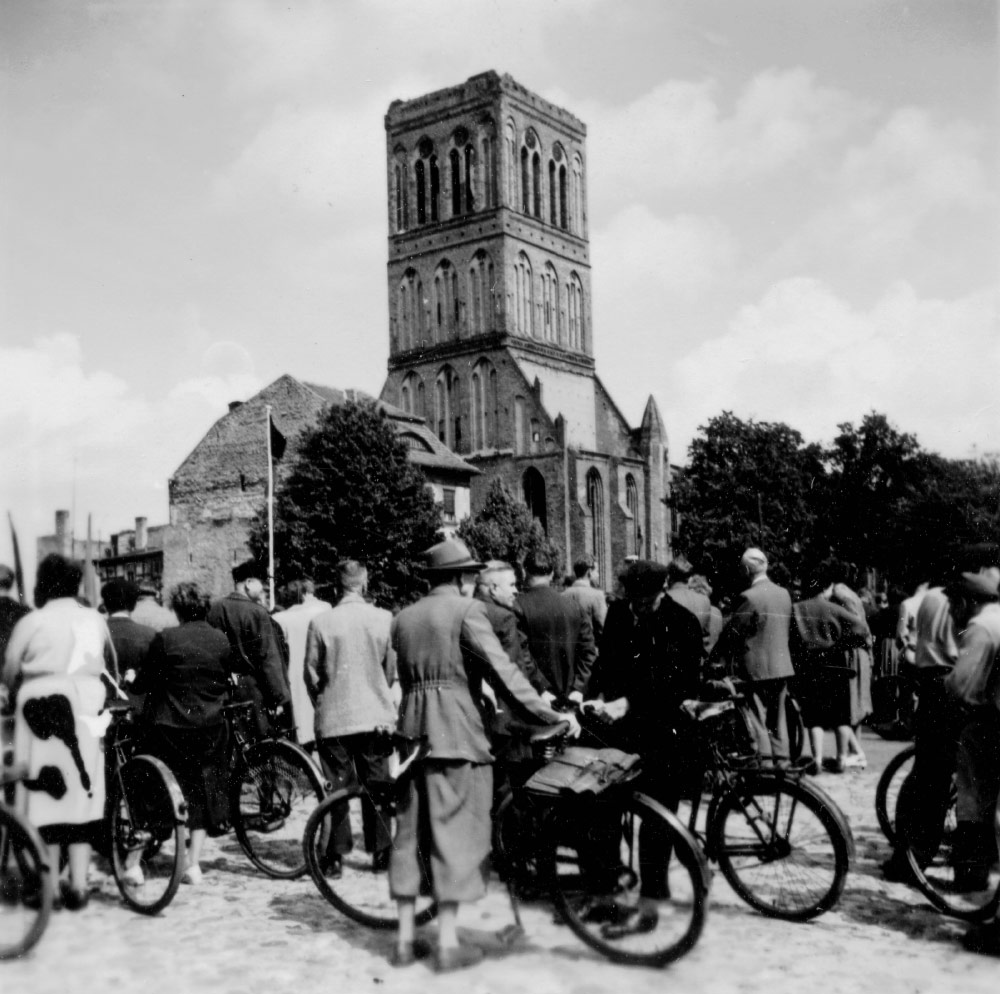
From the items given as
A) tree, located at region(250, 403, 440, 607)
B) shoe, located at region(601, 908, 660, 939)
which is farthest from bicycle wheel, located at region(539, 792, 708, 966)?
tree, located at region(250, 403, 440, 607)

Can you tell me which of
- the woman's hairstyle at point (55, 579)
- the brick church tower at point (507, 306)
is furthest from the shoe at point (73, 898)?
the brick church tower at point (507, 306)

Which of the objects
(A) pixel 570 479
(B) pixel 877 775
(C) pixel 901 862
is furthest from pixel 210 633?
(A) pixel 570 479

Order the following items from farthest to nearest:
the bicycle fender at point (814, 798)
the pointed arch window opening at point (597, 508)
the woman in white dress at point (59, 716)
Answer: the pointed arch window opening at point (597, 508), the woman in white dress at point (59, 716), the bicycle fender at point (814, 798)

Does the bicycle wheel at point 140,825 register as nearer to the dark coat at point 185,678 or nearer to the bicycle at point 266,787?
the dark coat at point 185,678

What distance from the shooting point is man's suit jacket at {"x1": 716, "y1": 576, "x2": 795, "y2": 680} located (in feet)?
29.0

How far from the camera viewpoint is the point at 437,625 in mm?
5367

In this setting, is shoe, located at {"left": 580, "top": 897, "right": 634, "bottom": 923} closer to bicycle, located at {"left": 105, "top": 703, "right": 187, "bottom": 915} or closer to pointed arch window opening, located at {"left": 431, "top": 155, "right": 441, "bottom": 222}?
bicycle, located at {"left": 105, "top": 703, "right": 187, "bottom": 915}

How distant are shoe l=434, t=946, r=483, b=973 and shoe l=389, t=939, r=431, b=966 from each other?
132 millimetres

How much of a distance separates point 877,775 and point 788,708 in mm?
1018

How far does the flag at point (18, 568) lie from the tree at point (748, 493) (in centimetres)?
Answer: 4550

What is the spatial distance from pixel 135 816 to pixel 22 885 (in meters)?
1.12

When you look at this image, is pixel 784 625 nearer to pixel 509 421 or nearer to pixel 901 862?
pixel 901 862

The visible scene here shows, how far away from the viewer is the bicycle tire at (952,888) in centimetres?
571

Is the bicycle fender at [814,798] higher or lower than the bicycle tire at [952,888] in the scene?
higher
